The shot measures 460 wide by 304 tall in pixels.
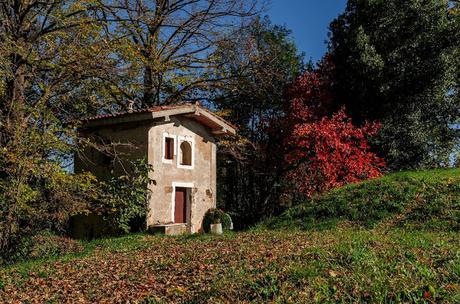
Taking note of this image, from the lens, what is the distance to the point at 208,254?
938cm

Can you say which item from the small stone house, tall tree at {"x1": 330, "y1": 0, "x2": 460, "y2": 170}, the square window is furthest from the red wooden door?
tall tree at {"x1": 330, "y1": 0, "x2": 460, "y2": 170}

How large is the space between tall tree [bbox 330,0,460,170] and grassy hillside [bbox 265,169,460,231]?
516 centimetres

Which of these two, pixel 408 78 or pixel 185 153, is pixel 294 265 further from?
pixel 408 78

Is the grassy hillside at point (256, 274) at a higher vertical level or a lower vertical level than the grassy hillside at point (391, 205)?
lower

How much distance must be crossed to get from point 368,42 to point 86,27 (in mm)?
13566

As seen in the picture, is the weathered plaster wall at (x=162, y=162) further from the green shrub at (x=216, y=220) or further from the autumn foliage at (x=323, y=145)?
the autumn foliage at (x=323, y=145)

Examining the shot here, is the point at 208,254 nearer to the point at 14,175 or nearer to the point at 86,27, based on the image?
the point at 14,175

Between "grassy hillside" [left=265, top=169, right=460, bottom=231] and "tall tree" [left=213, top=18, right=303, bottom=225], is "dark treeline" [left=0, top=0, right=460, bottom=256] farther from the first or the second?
"grassy hillside" [left=265, top=169, right=460, bottom=231]

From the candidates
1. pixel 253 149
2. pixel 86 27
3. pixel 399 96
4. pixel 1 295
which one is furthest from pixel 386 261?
pixel 253 149

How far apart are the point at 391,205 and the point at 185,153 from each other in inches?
356

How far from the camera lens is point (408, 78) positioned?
70.0 ft

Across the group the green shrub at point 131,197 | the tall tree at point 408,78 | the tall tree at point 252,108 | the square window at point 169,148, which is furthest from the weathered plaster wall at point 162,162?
the tall tree at point 408,78

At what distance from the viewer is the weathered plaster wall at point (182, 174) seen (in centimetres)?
1748

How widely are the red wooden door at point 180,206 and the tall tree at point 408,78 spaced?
30.1ft
